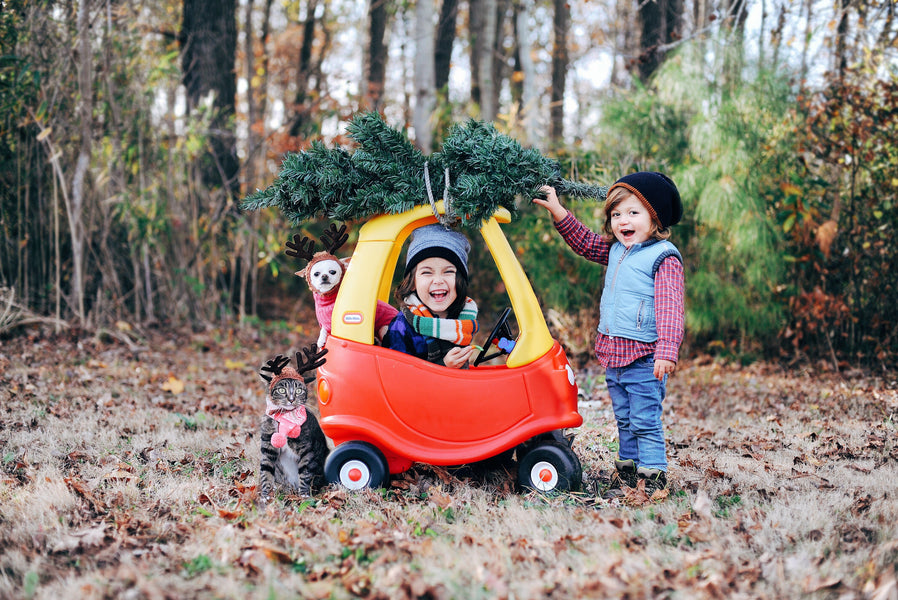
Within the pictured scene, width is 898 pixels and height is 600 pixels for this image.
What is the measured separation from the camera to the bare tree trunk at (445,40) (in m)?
11.4

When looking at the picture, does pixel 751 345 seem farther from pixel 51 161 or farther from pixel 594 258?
pixel 51 161

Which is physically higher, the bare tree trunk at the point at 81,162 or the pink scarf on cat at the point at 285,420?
the bare tree trunk at the point at 81,162

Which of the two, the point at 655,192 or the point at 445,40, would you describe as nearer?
the point at 655,192

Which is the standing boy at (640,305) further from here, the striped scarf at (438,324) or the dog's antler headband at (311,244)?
the dog's antler headband at (311,244)

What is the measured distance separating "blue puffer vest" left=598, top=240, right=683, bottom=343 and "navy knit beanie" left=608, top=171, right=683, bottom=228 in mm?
151

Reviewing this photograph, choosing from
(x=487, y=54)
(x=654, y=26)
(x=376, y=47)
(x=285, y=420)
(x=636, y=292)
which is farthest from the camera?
(x=376, y=47)

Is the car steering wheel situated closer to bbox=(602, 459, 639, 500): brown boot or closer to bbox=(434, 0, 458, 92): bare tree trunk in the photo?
bbox=(602, 459, 639, 500): brown boot

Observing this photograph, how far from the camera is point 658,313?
3.23m

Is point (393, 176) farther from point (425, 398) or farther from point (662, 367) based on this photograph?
point (662, 367)

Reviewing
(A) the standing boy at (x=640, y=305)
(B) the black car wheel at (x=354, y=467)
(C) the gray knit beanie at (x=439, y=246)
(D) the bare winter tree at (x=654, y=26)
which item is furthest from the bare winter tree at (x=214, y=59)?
(A) the standing boy at (x=640, y=305)

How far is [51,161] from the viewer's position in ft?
22.4

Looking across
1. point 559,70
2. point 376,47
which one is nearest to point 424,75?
point 376,47

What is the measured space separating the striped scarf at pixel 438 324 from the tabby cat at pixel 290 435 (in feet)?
1.54

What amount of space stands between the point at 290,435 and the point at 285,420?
7 cm
